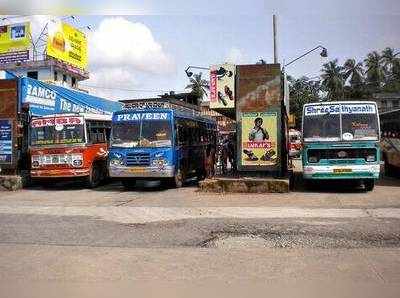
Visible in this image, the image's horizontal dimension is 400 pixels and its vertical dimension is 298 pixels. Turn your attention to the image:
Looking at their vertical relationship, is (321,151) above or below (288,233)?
above

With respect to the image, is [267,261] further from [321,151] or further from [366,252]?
[321,151]

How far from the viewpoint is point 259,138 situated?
15.3 meters

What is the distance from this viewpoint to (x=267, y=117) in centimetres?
1529

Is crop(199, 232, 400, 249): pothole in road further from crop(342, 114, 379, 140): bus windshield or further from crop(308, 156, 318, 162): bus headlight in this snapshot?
crop(342, 114, 379, 140): bus windshield

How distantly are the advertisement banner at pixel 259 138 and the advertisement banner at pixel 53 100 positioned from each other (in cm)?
795

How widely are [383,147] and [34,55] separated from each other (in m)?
34.3

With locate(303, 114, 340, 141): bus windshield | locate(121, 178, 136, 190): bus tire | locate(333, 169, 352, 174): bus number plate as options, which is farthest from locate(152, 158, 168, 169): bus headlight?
locate(333, 169, 352, 174): bus number plate

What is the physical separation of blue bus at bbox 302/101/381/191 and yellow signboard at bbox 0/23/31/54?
122 ft

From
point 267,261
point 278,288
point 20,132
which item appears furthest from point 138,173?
point 278,288

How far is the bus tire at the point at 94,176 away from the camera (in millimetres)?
17188

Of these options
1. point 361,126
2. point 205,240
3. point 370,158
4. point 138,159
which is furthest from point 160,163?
point 205,240

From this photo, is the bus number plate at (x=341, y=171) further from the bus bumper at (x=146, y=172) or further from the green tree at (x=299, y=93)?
the green tree at (x=299, y=93)

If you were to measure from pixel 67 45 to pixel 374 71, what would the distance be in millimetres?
51661

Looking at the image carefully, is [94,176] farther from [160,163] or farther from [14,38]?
[14,38]
